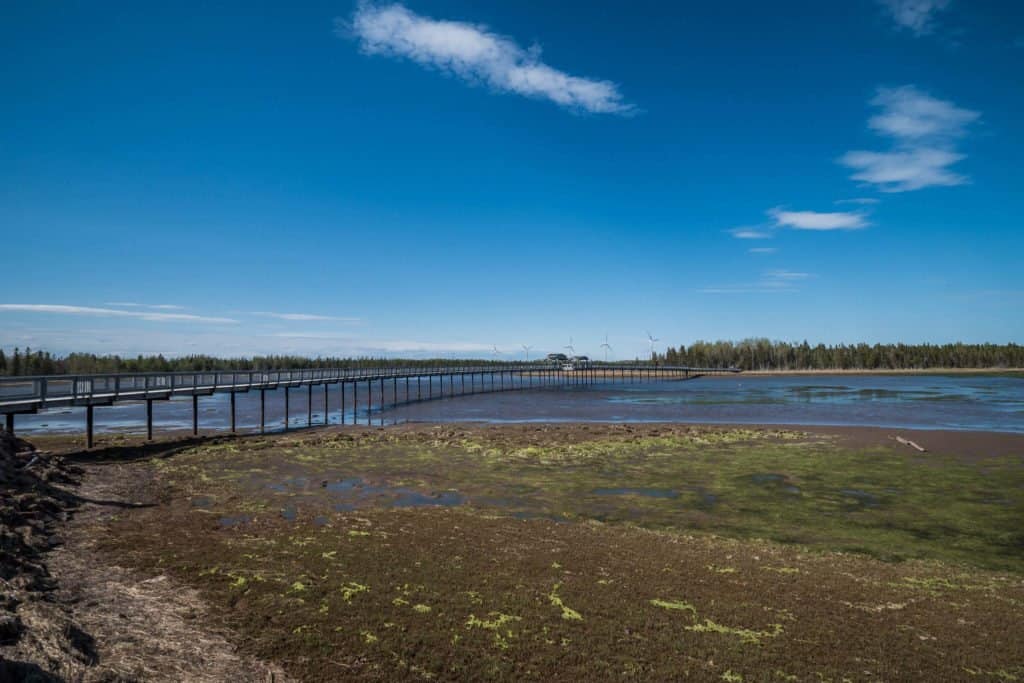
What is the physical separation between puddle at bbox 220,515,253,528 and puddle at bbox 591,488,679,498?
10.9 m

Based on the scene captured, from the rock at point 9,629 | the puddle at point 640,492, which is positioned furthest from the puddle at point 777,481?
the rock at point 9,629

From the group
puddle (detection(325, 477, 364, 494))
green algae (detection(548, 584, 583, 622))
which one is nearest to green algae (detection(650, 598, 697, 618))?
green algae (detection(548, 584, 583, 622))

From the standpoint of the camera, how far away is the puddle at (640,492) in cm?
1969

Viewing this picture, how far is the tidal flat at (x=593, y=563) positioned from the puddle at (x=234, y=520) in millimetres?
81

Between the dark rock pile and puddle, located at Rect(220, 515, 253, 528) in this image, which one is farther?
puddle, located at Rect(220, 515, 253, 528)

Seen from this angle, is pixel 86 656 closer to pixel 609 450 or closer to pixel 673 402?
pixel 609 450

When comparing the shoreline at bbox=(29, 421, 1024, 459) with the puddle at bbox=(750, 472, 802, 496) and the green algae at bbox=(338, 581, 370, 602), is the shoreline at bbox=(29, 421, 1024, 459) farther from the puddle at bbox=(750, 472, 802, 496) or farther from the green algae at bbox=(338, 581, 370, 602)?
the green algae at bbox=(338, 581, 370, 602)

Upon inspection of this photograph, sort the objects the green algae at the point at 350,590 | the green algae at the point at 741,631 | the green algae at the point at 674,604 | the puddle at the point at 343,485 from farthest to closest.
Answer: the puddle at the point at 343,485 < the green algae at the point at 350,590 < the green algae at the point at 674,604 < the green algae at the point at 741,631

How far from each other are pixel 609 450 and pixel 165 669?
2435 centimetres

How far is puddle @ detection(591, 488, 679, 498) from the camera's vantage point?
19.7 meters

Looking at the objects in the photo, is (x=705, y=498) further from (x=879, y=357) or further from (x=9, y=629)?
(x=879, y=357)

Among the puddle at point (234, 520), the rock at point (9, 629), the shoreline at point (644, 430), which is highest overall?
the rock at point (9, 629)

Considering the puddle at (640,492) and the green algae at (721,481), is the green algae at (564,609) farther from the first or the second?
the puddle at (640,492)

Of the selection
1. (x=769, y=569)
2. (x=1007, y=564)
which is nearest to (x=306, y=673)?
(x=769, y=569)
